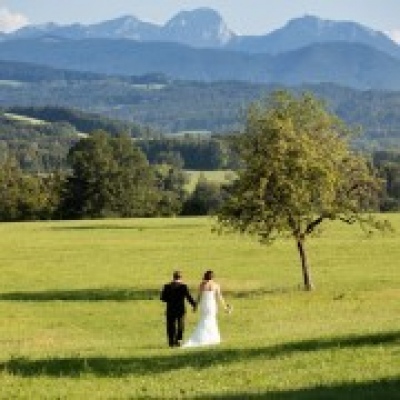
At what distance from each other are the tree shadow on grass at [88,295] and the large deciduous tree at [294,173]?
5.78 meters

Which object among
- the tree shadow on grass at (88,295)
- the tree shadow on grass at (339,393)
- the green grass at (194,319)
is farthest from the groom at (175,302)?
the tree shadow on grass at (88,295)

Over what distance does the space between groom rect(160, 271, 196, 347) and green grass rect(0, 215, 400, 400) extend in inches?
26.7

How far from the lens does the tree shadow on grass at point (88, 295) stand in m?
50.2

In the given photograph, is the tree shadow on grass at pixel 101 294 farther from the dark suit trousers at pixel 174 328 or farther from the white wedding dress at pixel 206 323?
the white wedding dress at pixel 206 323

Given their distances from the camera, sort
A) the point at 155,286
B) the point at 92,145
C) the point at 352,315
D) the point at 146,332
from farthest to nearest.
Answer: the point at 92,145 → the point at 155,286 → the point at 352,315 → the point at 146,332

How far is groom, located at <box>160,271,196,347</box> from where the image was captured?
98.3 ft

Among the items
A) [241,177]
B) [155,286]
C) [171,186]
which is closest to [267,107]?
[241,177]

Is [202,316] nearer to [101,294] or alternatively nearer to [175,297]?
[175,297]

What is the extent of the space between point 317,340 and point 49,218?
377ft

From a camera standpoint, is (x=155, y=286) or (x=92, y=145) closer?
(x=155, y=286)

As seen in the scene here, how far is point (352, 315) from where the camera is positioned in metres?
41.0

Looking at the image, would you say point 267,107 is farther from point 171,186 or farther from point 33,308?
point 171,186

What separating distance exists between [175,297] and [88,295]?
22466 mm

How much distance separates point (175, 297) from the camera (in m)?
30.2
